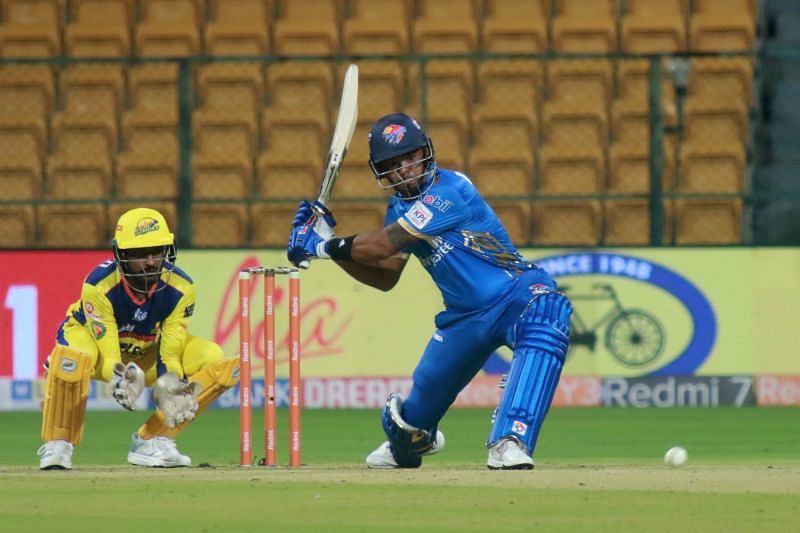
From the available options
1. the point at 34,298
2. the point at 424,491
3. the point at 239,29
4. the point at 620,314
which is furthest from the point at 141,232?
the point at 239,29

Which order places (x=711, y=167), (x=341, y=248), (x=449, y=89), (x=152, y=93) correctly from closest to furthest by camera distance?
(x=341, y=248) < (x=711, y=167) < (x=449, y=89) < (x=152, y=93)

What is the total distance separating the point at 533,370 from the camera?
7.59 m

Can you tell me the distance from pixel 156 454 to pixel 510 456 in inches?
73.3

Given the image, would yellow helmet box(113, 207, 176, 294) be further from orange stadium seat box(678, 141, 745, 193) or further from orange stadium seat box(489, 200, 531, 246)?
orange stadium seat box(678, 141, 745, 193)

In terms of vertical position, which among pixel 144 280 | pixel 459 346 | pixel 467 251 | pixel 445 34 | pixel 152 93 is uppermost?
pixel 445 34

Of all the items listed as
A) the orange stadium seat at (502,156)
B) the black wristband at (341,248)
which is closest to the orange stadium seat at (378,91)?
the orange stadium seat at (502,156)

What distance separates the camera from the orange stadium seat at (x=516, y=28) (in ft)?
49.5

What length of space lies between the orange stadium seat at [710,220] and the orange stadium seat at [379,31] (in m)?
3.18

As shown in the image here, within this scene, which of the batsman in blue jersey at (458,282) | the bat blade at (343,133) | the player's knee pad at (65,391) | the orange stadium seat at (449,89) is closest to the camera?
the batsman in blue jersey at (458,282)

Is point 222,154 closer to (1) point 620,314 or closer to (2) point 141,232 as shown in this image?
(1) point 620,314

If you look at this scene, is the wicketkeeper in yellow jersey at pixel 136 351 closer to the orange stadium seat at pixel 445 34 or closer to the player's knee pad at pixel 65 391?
the player's knee pad at pixel 65 391

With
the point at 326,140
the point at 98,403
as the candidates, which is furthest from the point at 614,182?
the point at 98,403

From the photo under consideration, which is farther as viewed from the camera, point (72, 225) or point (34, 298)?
point (72, 225)

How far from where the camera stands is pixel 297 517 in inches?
240
